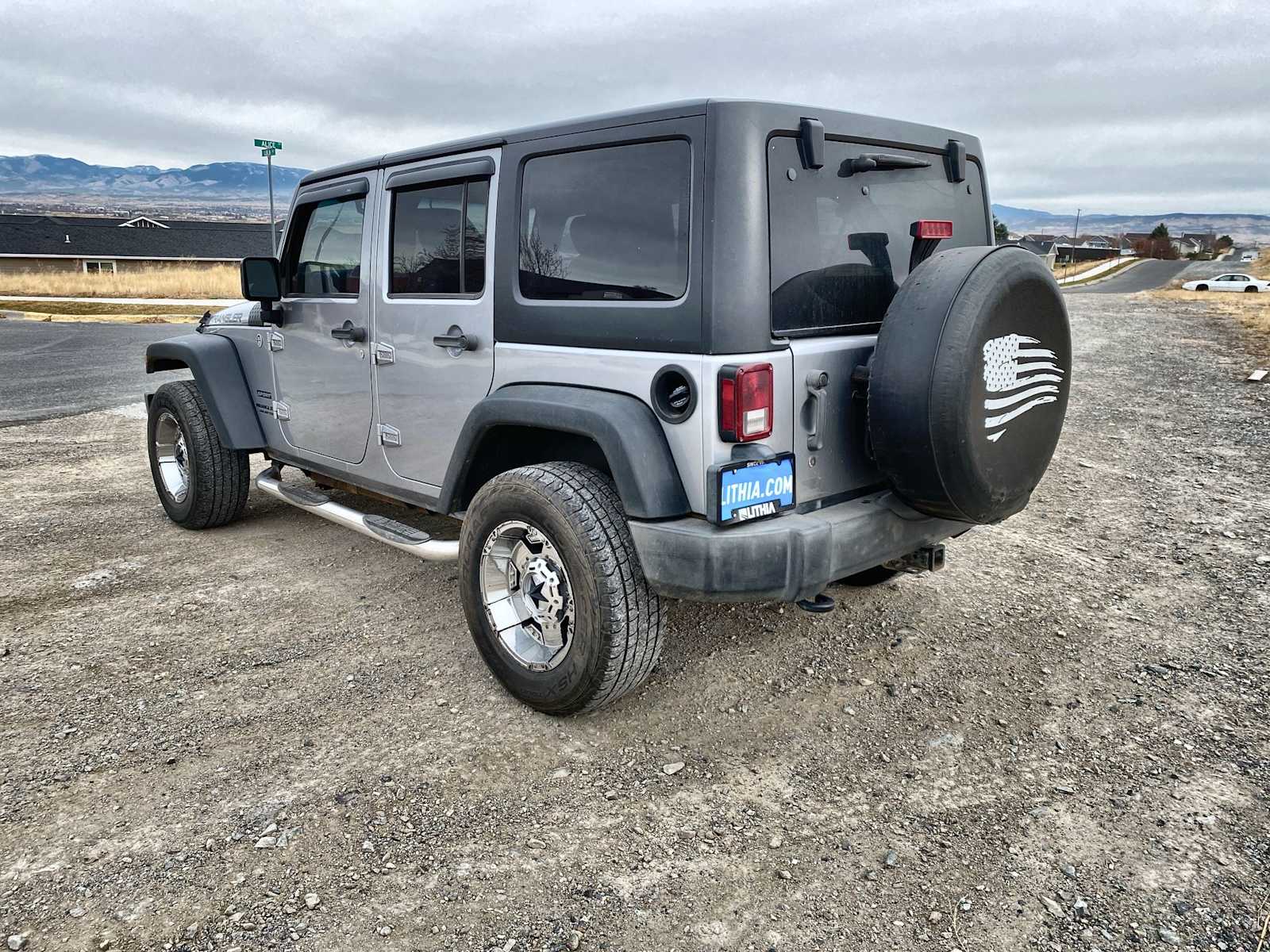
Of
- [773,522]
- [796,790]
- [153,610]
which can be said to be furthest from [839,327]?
[153,610]

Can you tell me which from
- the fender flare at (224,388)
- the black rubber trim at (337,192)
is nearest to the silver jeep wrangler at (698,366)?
the black rubber trim at (337,192)

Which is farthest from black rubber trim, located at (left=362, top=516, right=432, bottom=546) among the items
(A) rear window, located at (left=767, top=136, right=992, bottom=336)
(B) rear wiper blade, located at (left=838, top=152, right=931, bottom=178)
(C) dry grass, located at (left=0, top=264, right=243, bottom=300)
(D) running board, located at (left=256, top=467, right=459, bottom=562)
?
(C) dry grass, located at (left=0, top=264, right=243, bottom=300)

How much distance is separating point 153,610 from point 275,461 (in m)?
1.34

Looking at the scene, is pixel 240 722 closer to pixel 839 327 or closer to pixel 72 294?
pixel 839 327

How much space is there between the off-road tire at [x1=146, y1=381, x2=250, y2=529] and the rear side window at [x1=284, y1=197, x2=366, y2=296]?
1.05 m

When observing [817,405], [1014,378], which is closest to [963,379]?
[1014,378]

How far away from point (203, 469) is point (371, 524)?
1.73 m

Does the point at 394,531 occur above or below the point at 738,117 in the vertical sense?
below

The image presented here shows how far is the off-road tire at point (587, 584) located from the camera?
117 inches

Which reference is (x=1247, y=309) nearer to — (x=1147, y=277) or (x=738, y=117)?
(x=738, y=117)

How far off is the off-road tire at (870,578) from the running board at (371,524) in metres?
1.91

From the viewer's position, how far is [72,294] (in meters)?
37.7

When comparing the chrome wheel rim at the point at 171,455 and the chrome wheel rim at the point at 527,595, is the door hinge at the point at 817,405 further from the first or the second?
the chrome wheel rim at the point at 171,455

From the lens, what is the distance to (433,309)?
381 cm
